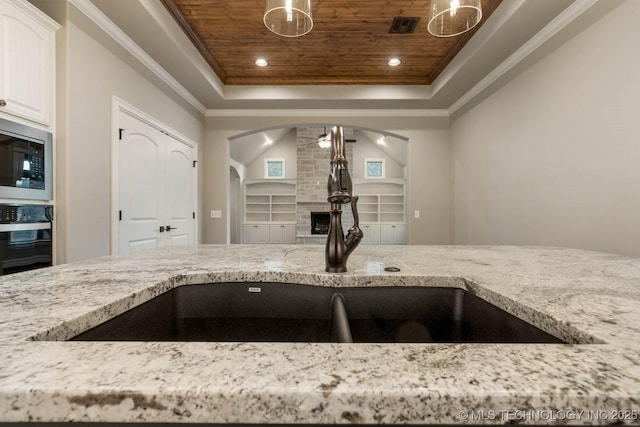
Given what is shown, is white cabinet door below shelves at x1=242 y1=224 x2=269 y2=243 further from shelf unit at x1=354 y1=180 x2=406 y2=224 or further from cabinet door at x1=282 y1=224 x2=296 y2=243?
shelf unit at x1=354 y1=180 x2=406 y2=224

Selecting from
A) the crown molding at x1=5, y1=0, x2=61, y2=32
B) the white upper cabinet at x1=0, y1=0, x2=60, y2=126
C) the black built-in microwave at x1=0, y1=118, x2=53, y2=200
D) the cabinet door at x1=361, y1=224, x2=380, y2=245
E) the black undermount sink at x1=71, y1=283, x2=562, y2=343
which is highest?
the crown molding at x1=5, y1=0, x2=61, y2=32

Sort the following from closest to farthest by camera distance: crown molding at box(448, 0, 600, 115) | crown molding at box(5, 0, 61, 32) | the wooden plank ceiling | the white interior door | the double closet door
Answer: crown molding at box(5, 0, 61, 32) → crown molding at box(448, 0, 600, 115) → the wooden plank ceiling → the double closet door → the white interior door

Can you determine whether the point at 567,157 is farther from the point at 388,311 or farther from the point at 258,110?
the point at 258,110

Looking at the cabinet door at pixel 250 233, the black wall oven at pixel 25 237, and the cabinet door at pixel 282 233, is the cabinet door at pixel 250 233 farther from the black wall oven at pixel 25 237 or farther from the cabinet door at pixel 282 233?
the black wall oven at pixel 25 237

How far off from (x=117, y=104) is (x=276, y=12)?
1.63m

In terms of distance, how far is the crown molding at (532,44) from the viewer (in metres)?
2.15

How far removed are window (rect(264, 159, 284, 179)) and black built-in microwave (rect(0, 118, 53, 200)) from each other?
757 cm

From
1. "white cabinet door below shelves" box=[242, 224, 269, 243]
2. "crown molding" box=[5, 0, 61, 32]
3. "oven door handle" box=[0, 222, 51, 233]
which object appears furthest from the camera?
"white cabinet door below shelves" box=[242, 224, 269, 243]

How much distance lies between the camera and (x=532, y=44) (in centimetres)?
260

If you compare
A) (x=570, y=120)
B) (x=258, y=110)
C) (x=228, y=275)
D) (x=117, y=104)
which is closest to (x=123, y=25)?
(x=117, y=104)

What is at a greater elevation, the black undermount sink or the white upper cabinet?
the white upper cabinet

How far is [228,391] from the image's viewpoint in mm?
304

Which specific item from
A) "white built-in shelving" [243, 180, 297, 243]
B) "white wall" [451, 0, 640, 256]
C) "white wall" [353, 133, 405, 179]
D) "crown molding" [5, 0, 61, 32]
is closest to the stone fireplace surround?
"white built-in shelving" [243, 180, 297, 243]

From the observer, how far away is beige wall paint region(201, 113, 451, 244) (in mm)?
4316
